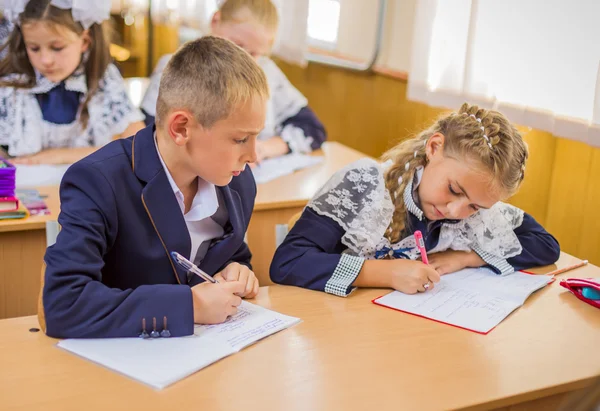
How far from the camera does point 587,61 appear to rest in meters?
2.12

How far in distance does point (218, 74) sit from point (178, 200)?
270 millimetres

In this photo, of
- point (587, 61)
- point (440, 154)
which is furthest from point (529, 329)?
point (587, 61)

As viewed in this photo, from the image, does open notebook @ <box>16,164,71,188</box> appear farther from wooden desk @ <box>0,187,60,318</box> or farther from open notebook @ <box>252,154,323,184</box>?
open notebook @ <box>252,154,323,184</box>

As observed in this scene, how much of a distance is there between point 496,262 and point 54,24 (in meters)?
1.60

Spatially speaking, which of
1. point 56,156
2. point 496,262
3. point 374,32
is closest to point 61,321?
point 496,262

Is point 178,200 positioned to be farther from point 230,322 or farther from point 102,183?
point 230,322

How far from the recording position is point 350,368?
1.20m

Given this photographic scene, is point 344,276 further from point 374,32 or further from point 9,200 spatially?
point 374,32

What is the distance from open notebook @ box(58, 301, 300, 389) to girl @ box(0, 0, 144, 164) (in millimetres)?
1326

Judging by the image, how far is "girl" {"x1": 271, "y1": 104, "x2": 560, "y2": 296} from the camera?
5.22 ft

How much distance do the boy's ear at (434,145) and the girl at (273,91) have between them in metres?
1.04

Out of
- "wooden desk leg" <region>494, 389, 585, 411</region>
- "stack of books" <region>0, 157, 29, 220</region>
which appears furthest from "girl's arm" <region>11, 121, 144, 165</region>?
"wooden desk leg" <region>494, 389, 585, 411</region>

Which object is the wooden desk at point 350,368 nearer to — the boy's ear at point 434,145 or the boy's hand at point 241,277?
the boy's hand at point 241,277

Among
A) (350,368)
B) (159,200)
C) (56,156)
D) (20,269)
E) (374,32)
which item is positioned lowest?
(20,269)
